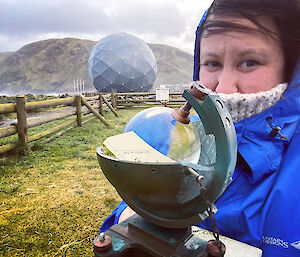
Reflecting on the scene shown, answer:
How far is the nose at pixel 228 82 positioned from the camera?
110cm

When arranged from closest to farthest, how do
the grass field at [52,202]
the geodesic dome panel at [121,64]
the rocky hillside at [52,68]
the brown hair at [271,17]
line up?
the brown hair at [271,17], the grass field at [52,202], the geodesic dome panel at [121,64], the rocky hillside at [52,68]

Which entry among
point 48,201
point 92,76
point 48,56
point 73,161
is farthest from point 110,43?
point 48,56

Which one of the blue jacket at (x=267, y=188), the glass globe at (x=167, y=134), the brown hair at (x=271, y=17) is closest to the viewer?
the glass globe at (x=167, y=134)

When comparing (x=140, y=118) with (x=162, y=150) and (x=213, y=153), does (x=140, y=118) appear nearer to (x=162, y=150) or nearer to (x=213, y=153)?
(x=162, y=150)

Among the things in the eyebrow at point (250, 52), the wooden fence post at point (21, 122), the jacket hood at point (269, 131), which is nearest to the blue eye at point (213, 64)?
the eyebrow at point (250, 52)

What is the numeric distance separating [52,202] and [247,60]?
260 cm

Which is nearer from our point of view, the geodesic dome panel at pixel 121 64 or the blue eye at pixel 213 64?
the blue eye at pixel 213 64

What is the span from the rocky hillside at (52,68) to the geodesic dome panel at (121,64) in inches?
957

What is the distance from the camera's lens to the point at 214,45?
3.70 feet

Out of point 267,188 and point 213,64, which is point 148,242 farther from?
point 213,64

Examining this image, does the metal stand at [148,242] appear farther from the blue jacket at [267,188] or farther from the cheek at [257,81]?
the cheek at [257,81]

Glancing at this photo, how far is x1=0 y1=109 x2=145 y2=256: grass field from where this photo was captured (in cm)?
205

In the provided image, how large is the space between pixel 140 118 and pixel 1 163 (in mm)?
3923

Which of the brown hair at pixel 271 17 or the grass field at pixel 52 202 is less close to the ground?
the brown hair at pixel 271 17
